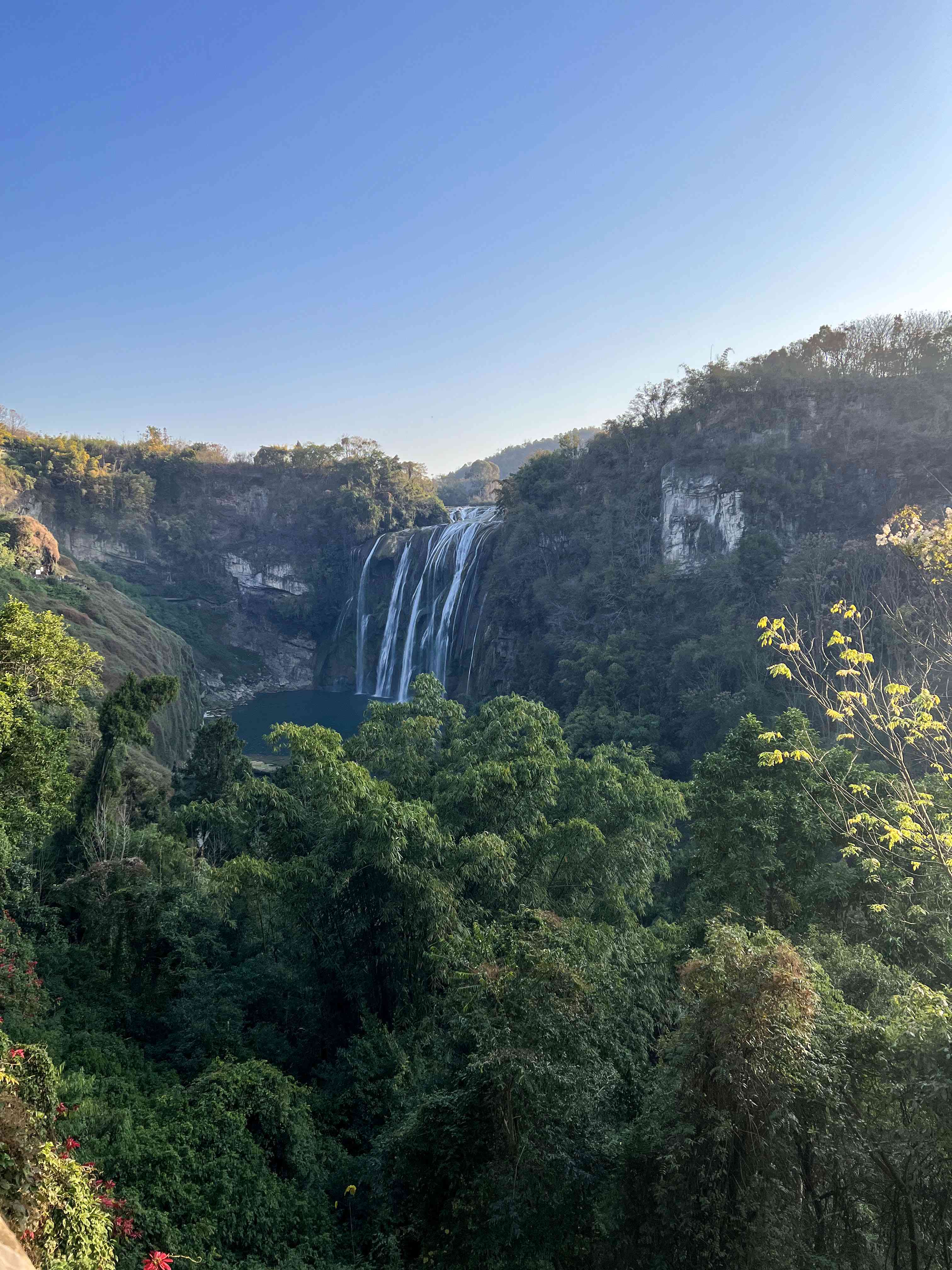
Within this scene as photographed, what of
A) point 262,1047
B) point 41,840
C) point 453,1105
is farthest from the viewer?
point 41,840

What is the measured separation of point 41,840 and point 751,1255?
1160 cm

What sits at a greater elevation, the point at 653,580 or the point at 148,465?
the point at 148,465

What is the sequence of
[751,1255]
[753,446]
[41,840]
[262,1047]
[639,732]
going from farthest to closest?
1. [753,446]
2. [639,732]
3. [41,840]
4. [262,1047]
5. [751,1255]

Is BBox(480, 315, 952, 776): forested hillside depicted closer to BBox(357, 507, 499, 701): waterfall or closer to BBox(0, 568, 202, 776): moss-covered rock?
BBox(357, 507, 499, 701): waterfall

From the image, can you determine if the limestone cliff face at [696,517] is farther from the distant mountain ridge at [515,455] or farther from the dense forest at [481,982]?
the distant mountain ridge at [515,455]

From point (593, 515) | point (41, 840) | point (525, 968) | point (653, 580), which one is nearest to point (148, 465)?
point (593, 515)

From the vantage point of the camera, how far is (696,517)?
1293 inches

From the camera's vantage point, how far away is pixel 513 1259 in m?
5.33

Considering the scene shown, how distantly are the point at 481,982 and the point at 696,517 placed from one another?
29.9m

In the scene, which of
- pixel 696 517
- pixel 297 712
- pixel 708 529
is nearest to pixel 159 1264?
pixel 708 529

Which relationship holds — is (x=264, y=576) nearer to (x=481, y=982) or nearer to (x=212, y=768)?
(x=212, y=768)

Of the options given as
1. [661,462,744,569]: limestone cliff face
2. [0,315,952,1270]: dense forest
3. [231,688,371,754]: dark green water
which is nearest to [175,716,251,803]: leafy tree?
[0,315,952,1270]: dense forest

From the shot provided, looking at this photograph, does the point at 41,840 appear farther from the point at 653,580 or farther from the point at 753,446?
the point at 753,446

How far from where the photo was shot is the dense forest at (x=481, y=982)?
482cm
